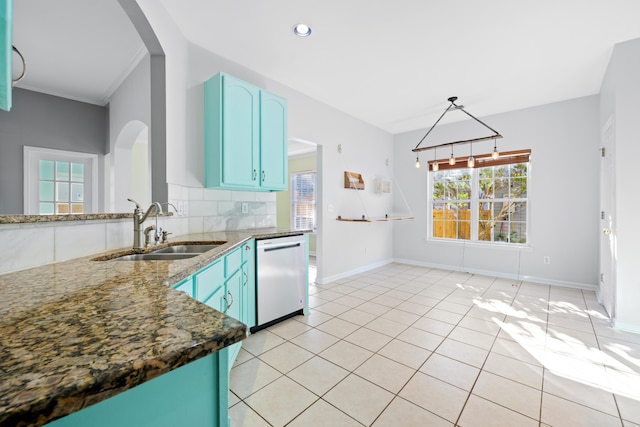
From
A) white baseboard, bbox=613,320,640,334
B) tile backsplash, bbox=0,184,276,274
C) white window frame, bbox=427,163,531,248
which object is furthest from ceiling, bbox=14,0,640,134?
white baseboard, bbox=613,320,640,334

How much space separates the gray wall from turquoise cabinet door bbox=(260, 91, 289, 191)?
1483mm

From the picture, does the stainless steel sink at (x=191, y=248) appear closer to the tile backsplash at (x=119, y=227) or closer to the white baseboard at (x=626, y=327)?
the tile backsplash at (x=119, y=227)

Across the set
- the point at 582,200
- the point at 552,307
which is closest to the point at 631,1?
the point at 582,200

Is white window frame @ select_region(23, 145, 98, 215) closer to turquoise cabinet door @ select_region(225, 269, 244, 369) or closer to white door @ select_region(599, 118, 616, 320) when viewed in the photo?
turquoise cabinet door @ select_region(225, 269, 244, 369)

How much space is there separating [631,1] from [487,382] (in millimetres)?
3030

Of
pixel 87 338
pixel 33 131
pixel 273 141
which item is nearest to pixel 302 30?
pixel 273 141

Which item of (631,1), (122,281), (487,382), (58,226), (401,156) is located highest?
(631,1)

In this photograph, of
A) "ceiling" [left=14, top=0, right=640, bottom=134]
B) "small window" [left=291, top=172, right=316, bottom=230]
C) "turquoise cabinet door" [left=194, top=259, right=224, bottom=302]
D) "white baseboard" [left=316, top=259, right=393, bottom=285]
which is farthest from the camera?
"small window" [left=291, top=172, right=316, bottom=230]

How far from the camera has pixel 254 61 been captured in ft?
9.73

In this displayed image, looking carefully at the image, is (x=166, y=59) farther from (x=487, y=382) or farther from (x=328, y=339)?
(x=487, y=382)

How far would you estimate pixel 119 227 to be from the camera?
168cm

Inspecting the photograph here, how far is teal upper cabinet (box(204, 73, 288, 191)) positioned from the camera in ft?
8.29

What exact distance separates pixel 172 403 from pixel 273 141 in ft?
8.85

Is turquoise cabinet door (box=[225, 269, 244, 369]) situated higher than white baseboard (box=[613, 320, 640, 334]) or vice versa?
turquoise cabinet door (box=[225, 269, 244, 369])
